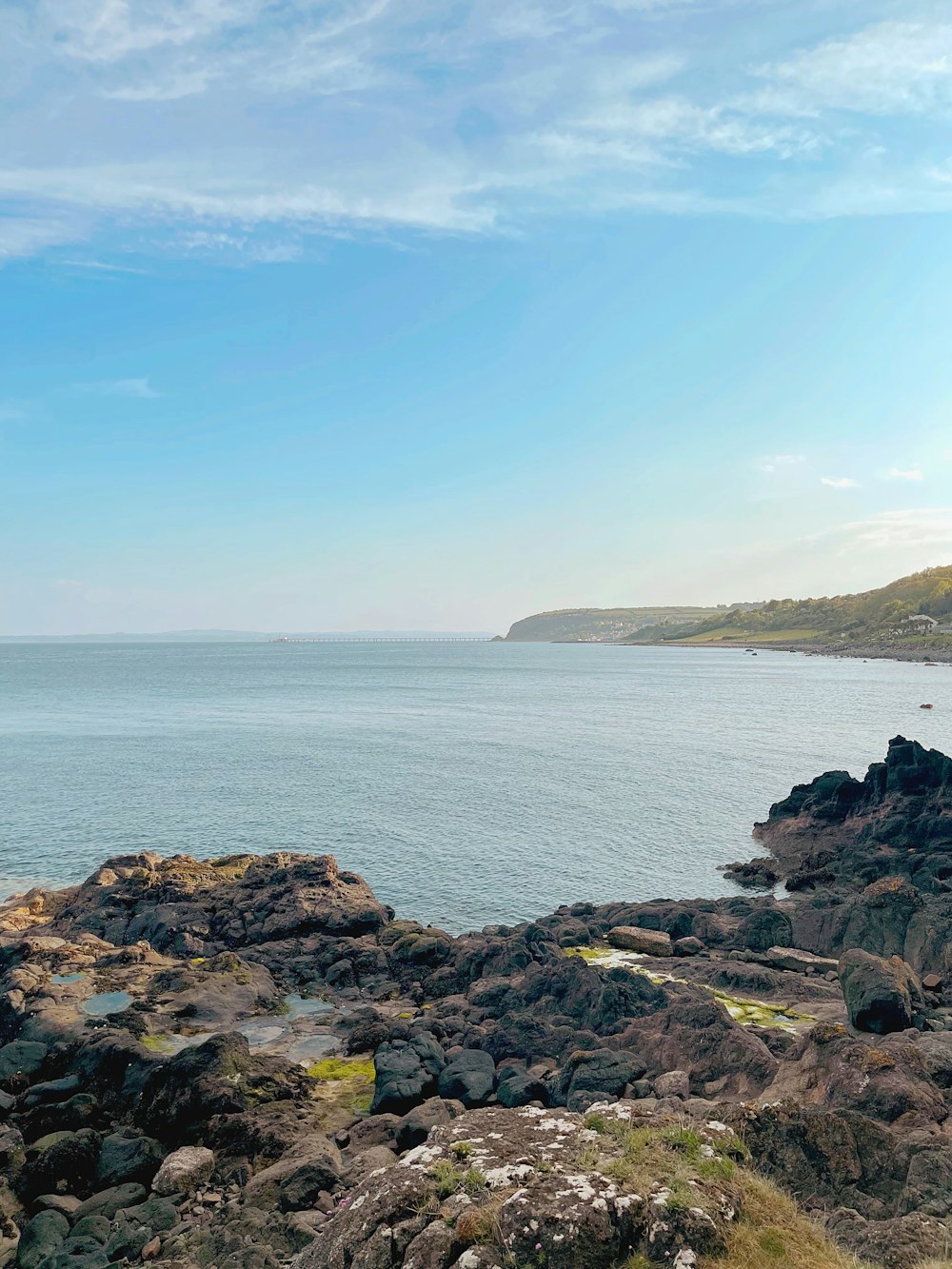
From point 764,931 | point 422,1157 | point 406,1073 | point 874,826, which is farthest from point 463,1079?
point 874,826

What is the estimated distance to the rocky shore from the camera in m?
9.65

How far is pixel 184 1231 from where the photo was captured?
1311 cm

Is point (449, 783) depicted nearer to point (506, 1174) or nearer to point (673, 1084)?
point (673, 1084)

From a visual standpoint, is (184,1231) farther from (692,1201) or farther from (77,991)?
(77,991)

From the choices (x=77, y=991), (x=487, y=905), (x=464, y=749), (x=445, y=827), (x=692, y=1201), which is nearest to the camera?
(x=692, y=1201)

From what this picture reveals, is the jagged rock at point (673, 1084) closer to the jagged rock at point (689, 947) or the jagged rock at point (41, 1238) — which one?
the jagged rock at point (41, 1238)

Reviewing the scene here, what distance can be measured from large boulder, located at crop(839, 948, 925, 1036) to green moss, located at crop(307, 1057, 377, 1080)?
12.2m

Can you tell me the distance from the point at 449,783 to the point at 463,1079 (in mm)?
47364

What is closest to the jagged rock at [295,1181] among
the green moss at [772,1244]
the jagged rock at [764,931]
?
the green moss at [772,1244]

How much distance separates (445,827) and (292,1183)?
3730 cm

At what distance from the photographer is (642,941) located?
100 feet

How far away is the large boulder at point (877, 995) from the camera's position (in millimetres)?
19625

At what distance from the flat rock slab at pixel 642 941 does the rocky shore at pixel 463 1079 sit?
13cm

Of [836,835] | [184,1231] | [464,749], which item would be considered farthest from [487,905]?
[464,749]
